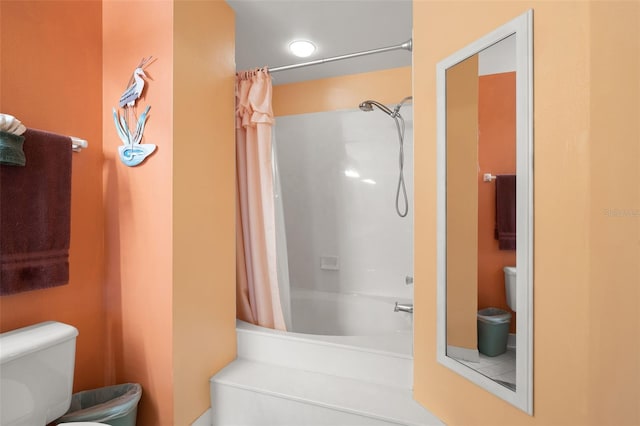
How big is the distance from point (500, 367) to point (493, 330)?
13cm

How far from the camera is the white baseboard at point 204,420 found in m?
1.58

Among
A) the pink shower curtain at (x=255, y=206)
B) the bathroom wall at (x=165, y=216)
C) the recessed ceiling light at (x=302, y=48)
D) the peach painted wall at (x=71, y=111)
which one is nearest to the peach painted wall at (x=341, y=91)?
the recessed ceiling light at (x=302, y=48)

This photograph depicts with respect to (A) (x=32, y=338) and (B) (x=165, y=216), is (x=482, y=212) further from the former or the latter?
(A) (x=32, y=338)

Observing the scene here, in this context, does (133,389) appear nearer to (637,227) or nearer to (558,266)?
(558,266)

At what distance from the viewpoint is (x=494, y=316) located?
3.72 feet

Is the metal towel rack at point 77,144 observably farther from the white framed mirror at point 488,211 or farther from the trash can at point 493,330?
the trash can at point 493,330

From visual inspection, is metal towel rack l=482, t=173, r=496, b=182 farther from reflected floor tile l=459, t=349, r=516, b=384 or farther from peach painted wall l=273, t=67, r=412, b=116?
peach painted wall l=273, t=67, r=412, b=116

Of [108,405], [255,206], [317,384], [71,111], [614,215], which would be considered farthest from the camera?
[255,206]

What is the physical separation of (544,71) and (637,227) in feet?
1.74

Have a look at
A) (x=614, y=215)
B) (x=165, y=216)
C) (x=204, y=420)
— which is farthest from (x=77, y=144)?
(x=614, y=215)

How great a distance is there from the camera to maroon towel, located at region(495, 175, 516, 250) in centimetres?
105

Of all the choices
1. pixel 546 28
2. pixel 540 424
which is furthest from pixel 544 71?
pixel 540 424

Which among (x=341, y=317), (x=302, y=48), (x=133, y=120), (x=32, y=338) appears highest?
(x=302, y=48)

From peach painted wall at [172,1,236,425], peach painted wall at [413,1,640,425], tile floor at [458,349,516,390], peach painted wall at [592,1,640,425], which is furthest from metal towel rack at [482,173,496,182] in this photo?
peach painted wall at [172,1,236,425]
